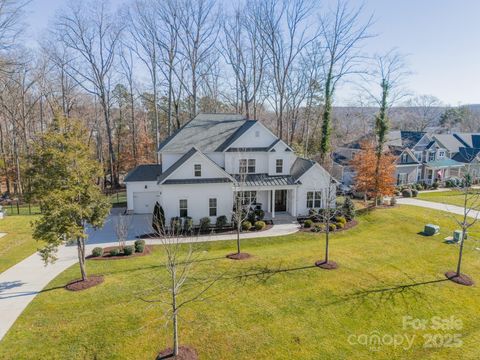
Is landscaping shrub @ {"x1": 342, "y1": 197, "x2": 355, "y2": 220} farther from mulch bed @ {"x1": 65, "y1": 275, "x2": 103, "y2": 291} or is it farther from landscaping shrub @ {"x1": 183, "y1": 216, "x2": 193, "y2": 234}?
mulch bed @ {"x1": 65, "y1": 275, "x2": 103, "y2": 291}

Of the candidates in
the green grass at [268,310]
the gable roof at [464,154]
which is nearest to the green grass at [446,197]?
the gable roof at [464,154]

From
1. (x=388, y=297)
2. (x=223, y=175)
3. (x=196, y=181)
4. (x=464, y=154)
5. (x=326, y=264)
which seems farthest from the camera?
(x=464, y=154)

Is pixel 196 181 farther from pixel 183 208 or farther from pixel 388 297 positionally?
pixel 388 297

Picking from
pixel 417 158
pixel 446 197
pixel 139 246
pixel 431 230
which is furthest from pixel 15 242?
pixel 417 158

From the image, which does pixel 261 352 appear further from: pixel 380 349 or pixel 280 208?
pixel 280 208

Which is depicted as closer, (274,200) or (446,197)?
(274,200)

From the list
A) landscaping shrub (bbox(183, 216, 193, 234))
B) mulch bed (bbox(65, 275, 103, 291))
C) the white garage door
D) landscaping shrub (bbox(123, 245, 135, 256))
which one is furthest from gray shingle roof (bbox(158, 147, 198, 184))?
mulch bed (bbox(65, 275, 103, 291))

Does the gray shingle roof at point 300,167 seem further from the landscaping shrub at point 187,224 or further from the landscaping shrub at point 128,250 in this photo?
the landscaping shrub at point 128,250

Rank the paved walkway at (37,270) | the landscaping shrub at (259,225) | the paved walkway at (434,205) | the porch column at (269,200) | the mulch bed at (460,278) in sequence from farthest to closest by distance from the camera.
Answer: the paved walkway at (434,205) < the porch column at (269,200) < the landscaping shrub at (259,225) < the mulch bed at (460,278) < the paved walkway at (37,270)
